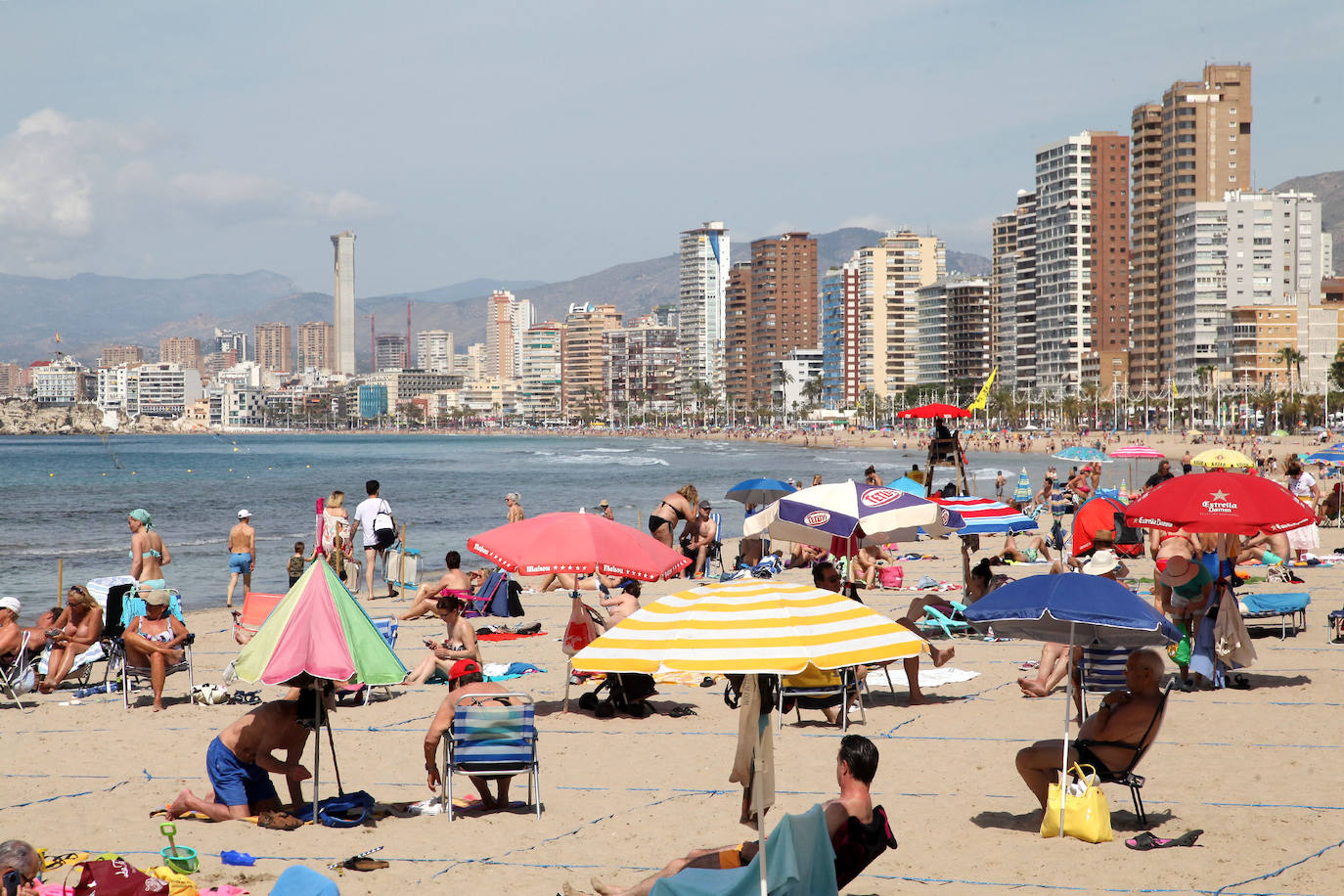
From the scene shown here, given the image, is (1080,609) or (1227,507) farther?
(1227,507)

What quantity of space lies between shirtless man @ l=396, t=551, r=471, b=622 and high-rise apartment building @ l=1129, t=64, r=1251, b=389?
13544cm

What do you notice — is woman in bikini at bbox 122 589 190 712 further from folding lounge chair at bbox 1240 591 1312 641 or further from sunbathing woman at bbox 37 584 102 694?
folding lounge chair at bbox 1240 591 1312 641

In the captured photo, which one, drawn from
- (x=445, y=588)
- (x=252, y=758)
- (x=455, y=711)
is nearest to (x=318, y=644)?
(x=455, y=711)

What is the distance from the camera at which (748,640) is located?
210 inches

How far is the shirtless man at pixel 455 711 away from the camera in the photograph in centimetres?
761

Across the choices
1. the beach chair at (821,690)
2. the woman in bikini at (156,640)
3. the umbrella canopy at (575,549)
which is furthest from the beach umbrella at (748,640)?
the woman in bikini at (156,640)

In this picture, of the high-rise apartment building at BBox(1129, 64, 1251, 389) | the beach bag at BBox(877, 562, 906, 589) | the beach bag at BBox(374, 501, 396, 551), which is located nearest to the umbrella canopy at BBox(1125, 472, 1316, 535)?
the beach bag at BBox(877, 562, 906, 589)

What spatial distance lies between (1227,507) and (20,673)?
1029cm

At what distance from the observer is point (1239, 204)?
5271 inches

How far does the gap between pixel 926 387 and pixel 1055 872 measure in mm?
178852

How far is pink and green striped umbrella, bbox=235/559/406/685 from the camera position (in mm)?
6754

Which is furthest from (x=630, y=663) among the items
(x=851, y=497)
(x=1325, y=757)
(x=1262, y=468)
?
(x=1262, y=468)

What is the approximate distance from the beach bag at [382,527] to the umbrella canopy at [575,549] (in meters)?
7.94

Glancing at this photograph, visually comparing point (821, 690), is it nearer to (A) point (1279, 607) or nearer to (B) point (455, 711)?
(B) point (455, 711)
